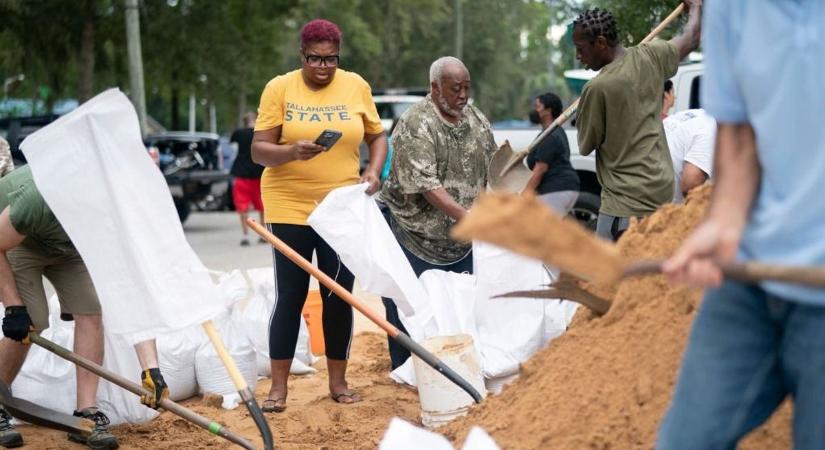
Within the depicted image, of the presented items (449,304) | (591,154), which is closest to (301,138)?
(449,304)

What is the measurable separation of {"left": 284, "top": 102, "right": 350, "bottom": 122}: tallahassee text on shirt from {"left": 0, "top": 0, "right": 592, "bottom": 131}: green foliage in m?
3.81

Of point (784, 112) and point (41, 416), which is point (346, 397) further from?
point (784, 112)

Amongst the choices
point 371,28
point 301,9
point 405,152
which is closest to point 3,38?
point 301,9

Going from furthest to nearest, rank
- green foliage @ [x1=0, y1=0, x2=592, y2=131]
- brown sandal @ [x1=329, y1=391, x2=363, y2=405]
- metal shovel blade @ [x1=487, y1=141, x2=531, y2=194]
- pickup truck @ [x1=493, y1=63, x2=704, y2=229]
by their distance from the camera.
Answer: green foliage @ [x1=0, y1=0, x2=592, y2=131]
pickup truck @ [x1=493, y1=63, x2=704, y2=229]
metal shovel blade @ [x1=487, y1=141, x2=531, y2=194]
brown sandal @ [x1=329, y1=391, x2=363, y2=405]

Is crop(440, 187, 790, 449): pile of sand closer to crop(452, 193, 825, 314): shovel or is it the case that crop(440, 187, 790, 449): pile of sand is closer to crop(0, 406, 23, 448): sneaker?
crop(452, 193, 825, 314): shovel

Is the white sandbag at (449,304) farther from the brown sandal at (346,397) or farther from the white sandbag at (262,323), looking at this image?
the white sandbag at (262,323)

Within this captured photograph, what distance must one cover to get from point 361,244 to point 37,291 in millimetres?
1412

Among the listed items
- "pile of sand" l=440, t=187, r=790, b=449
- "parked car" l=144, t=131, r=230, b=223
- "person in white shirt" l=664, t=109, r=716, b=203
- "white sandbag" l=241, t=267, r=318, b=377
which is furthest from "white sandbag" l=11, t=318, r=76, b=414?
"parked car" l=144, t=131, r=230, b=223

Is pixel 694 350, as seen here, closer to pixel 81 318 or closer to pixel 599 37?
pixel 599 37

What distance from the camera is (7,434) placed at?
16.5 feet

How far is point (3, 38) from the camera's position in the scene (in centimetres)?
2102

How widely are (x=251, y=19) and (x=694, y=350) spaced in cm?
2412

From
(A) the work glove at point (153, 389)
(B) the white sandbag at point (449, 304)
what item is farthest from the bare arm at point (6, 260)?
(B) the white sandbag at point (449, 304)

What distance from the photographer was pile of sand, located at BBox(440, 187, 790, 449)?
3.48 metres
